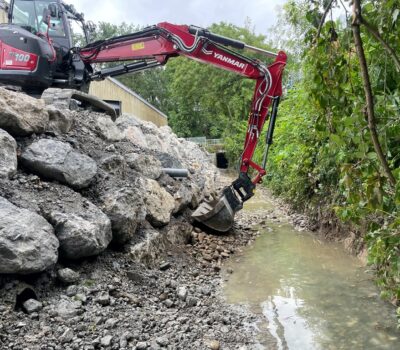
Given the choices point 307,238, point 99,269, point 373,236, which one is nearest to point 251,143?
point 307,238

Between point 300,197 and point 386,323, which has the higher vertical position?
point 300,197

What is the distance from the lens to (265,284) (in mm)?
4594

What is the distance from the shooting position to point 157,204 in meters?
5.32

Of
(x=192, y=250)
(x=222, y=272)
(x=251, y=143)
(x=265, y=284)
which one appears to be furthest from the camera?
(x=251, y=143)

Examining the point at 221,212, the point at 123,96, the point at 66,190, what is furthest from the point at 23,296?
the point at 123,96

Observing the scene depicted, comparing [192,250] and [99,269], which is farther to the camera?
[192,250]

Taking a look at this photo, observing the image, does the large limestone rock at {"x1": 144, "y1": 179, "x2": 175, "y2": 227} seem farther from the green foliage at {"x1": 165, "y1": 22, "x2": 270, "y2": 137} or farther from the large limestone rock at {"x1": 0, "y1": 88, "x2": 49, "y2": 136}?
the green foliage at {"x1": 165, "y1": 22, "x2": 270, "y2": 137}

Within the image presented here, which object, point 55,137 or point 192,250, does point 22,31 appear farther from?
point 192,250

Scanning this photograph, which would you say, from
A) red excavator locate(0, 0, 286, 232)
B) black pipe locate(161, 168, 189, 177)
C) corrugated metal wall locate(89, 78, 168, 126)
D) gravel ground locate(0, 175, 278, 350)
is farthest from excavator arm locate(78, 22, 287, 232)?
corrugated metal wall locate(89, 78, 168, 126)

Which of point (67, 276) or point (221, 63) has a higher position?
point (221, 63)

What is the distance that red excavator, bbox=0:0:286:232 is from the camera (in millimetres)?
5926

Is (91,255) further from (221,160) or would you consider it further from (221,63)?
(221,160)

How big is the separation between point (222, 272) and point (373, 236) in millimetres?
3314

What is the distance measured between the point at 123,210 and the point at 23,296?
1375mm
